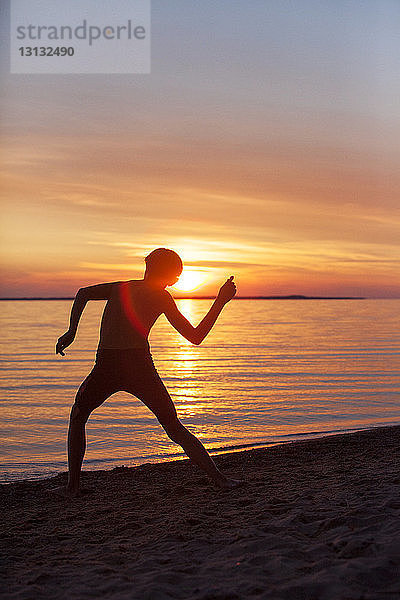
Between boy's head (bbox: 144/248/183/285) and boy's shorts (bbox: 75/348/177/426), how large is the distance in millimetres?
656

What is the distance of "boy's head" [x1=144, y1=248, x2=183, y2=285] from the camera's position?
533cm

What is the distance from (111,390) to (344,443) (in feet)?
14.6

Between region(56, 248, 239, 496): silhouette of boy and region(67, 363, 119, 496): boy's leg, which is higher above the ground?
region(56, 248, 239, 496): silhouette of boy

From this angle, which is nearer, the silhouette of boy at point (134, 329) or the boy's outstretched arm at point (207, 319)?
the boy's outstretched arm at point (207, 319)

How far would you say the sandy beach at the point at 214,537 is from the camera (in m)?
3.56

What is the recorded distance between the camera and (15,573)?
13.5 feet

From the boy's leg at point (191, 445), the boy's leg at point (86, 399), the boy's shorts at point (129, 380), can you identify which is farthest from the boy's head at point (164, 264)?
the boy's leg at point (191, 445)

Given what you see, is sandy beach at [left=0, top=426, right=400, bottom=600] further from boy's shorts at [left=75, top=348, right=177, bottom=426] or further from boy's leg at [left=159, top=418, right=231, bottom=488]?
boy's shorts at [left=75, top=348, right=177, bottom=426]

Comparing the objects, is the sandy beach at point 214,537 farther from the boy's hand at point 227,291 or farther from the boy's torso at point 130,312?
the boy's hand at point 227,291

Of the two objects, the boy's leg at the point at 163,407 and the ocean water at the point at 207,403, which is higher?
the boy's leg at the point at 163,407

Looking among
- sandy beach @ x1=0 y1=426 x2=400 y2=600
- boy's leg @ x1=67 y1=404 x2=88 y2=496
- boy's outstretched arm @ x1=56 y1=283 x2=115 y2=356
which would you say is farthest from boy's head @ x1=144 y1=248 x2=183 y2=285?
sandy beach @ x1=0 y1=426 x2=400 y2=600

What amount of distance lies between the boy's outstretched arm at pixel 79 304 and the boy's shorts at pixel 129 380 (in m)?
0.34

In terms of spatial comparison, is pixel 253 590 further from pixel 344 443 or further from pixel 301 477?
pixel 344 443

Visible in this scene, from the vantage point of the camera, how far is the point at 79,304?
5367 mm
